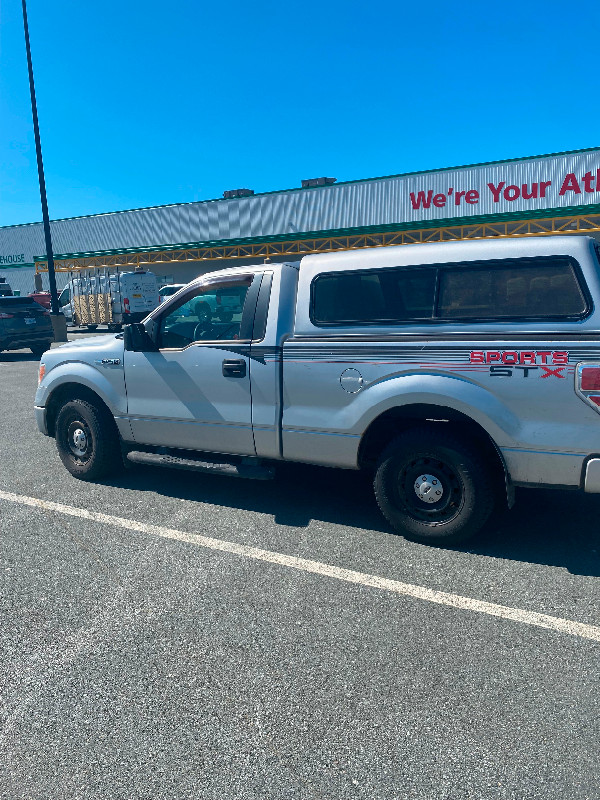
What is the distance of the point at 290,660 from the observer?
9.48 ft

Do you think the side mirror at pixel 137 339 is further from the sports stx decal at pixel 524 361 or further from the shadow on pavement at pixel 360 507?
the sports stx decal at pixel 524 361

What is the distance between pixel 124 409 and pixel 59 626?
241 centimetres

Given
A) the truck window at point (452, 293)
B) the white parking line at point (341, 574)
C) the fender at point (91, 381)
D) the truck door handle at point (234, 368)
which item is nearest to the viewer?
the white parking line at point (341, 574)

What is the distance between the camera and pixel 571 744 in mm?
2309

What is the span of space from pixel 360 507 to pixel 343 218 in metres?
28.2

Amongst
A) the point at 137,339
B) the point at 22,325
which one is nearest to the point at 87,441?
the point at 137,339

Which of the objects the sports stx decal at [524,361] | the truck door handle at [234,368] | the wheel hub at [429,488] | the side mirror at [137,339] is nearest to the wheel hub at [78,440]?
the side mirror at [137,339]

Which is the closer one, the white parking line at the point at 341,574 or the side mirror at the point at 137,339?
the white parking line at the point at 341,574

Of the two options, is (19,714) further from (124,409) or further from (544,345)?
(544,345)

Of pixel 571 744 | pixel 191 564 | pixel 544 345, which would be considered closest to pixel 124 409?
pixel 191 564

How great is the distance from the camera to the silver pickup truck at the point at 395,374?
3611 millimetres

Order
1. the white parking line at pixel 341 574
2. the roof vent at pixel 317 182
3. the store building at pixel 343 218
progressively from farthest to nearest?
the roof vent at pixel 317 182 < the store building at pixel 343 218 < the white parking line at pixel 341 574

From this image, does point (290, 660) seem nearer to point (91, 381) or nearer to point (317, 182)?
point (91, 381)

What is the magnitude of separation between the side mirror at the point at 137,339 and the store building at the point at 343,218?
23571 millimetres
